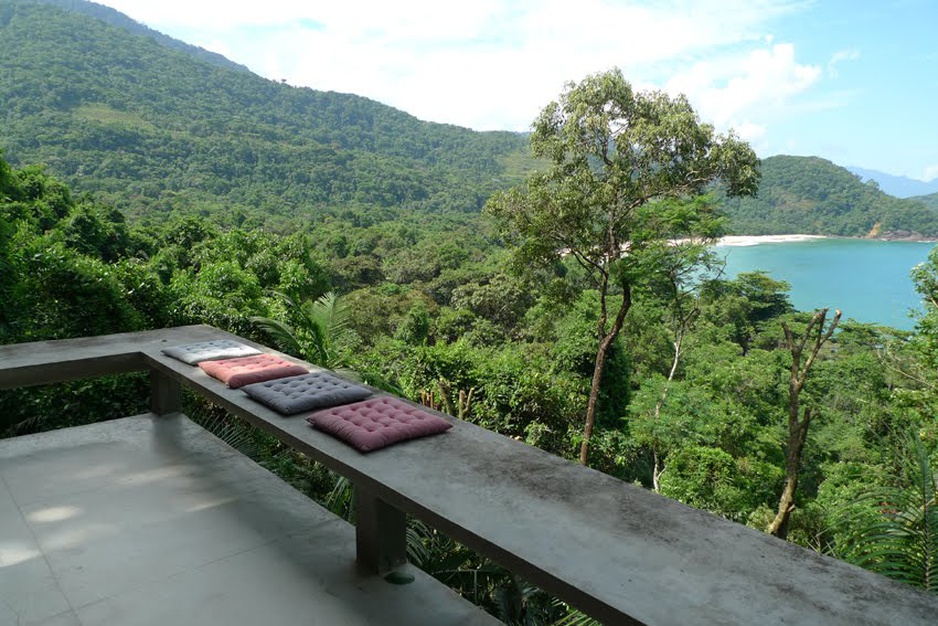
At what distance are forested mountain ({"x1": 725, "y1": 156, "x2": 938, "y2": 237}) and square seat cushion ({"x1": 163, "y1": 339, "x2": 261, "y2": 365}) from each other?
130 feet

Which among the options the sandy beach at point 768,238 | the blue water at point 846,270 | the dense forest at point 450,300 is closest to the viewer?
the dense forest at point 450,300

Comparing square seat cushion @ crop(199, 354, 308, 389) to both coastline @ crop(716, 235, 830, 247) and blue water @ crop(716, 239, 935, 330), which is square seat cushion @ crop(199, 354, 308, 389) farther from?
blue water @ crop(716, 239, 935, 330)

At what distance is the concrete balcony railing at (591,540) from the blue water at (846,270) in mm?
42690

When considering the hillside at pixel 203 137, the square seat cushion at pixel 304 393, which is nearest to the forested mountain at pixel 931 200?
the hillside at pixel 203 137

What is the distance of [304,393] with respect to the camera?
102 inches

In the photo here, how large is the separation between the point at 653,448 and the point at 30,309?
1009 centimetres

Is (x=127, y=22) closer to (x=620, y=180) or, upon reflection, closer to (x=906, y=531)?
(x=620, y=180)

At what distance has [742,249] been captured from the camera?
43719 millimetres

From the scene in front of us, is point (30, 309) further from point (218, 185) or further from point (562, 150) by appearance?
point (218, 185)

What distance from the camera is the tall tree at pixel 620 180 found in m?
9.64

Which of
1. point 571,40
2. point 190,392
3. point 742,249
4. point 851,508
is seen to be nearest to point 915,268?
point 851,508

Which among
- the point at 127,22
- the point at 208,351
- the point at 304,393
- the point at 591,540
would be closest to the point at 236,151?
the point at 208,351

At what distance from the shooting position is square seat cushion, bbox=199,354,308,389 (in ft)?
9.12

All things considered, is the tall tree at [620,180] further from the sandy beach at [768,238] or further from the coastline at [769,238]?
the sandy beach at [768,238]
